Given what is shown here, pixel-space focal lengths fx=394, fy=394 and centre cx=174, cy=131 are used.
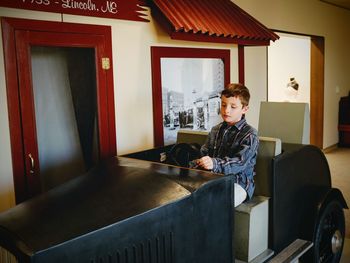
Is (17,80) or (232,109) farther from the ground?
(17,80)

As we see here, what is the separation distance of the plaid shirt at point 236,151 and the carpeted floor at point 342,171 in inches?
70.2

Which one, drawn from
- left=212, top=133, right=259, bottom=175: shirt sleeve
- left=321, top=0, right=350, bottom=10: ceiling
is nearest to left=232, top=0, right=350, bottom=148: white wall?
left=321, top=0, right=350, bottom=10: ceiling

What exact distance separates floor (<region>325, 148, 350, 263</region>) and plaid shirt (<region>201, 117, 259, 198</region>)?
1.41 m

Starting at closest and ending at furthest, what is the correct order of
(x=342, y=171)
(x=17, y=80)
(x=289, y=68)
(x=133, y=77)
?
1. (x=17, y=80)
2. (x=133, y=77)
3. (x=342, y=171)
4. (x=289, y=68)

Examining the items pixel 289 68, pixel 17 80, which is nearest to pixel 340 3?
pixel 289 68

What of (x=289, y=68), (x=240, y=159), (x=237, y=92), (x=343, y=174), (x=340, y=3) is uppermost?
(x=340, y=3)

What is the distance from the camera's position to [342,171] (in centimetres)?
593

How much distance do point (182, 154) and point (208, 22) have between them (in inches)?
66.1

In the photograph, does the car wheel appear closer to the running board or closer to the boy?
the running board

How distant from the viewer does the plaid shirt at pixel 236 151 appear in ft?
7.70

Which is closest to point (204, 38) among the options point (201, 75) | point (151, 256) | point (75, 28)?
point (201, 75)

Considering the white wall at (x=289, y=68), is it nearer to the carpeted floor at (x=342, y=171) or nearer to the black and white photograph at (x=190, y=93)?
the carpeted floor at (x=342, y=171)

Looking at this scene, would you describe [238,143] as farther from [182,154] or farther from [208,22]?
[208,22]

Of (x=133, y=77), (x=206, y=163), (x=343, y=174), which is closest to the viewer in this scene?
(x=206, y=163)
